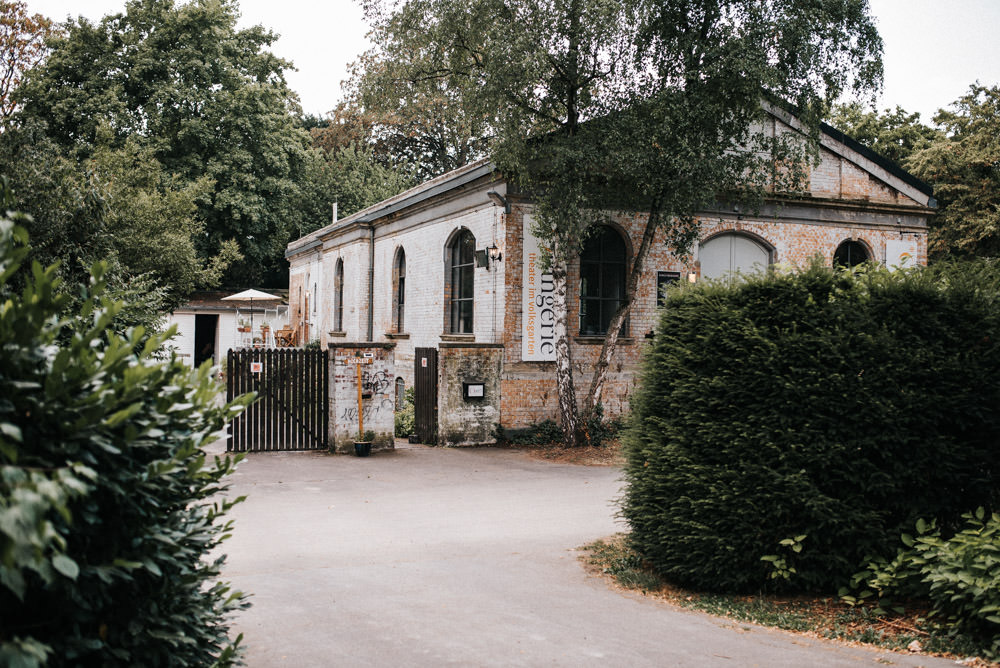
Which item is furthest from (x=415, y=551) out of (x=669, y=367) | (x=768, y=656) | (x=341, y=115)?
(x=341, y=115)

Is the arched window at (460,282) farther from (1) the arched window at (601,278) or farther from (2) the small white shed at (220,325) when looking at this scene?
(2) the small white shed at (220,325)

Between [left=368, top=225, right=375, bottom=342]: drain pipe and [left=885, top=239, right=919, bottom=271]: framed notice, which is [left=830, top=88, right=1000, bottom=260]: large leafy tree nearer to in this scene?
[left=885, top=239, right=919, bottom=271]: framed notice

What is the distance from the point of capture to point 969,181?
104 feet

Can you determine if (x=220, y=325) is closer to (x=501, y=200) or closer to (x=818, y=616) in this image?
(x=501, y=200)

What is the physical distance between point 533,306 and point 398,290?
8.30 meters

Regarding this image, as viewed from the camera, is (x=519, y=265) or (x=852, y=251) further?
(x=852, y=251)

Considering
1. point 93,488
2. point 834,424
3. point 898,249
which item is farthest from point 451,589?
point 898,249

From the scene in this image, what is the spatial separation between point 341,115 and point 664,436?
142 ft

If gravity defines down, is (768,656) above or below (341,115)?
below

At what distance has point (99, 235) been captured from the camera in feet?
28.8

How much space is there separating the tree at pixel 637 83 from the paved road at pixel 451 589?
611 centimetres

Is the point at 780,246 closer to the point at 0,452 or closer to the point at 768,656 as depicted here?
the point at 768,656

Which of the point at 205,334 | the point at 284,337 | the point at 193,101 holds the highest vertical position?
the point at 193,101

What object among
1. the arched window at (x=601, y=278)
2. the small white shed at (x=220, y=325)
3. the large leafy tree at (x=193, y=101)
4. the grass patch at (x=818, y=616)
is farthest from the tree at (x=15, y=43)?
the grass patch at (x=818, y=616)
